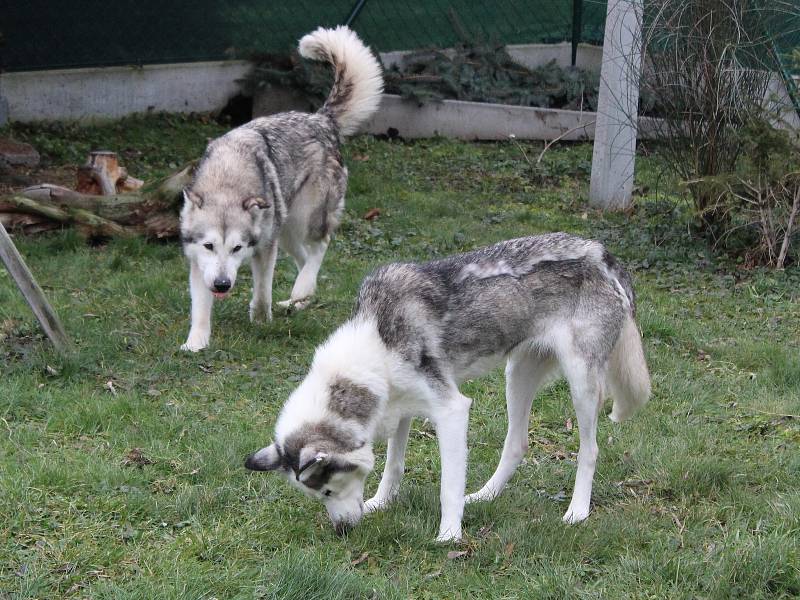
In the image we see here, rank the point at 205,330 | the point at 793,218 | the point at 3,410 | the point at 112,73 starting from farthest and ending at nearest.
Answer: the point at 112,73 < the point at 793,218 < the point at 205,330 < the point at 3,410

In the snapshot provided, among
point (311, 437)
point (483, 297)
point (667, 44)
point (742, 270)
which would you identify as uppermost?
point (667, 44)

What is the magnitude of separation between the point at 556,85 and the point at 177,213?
756 centimetres

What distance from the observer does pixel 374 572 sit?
3.97m

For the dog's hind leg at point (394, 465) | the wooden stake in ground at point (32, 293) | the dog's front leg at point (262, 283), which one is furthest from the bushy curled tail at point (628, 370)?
the wooden stake in ground at point (32, 293)

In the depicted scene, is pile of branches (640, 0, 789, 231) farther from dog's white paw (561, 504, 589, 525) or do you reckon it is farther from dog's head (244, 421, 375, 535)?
dog's head (244, 421, 375, 535)

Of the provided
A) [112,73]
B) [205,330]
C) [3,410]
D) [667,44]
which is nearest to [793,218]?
[667,44]

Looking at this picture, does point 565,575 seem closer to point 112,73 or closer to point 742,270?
point 742,270

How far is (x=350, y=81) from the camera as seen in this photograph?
8.23 metres

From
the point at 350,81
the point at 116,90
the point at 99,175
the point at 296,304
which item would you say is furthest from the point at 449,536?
the point at 116,90

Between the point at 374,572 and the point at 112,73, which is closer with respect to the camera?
the point at 374,572

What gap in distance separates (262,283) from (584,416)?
3188mm

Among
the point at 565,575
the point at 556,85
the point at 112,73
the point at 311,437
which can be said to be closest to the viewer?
the point at 565,575

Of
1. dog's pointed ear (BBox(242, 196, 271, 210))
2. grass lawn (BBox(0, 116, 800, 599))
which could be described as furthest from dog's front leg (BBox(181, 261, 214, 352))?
dog's pointed ear (BBox(242, 196, 271, 210))

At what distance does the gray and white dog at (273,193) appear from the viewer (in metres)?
6.48
